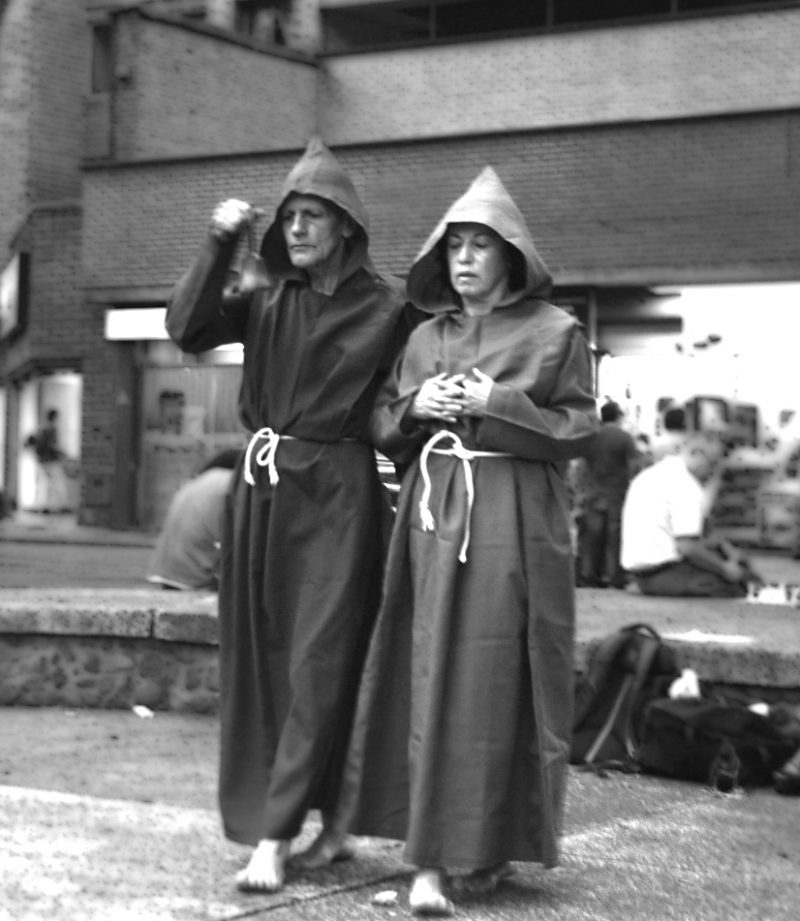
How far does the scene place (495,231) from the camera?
5.08 m

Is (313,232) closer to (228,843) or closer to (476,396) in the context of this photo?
(476,396)

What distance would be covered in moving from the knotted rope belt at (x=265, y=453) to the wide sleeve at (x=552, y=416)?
21.9 inches

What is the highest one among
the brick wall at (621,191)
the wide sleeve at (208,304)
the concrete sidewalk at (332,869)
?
the brick wall at (621,191)

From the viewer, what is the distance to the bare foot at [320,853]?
528 centimetres

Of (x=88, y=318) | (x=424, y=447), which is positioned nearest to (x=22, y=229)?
(x=88, y=318)

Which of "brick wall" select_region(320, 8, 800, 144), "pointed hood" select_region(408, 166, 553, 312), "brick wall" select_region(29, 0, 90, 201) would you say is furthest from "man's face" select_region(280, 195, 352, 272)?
"brick wall" select_region(29, 0, 90, 201)

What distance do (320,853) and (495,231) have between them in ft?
6.11

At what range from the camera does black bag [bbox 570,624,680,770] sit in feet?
23.9

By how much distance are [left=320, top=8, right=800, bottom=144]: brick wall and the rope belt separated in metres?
17.2

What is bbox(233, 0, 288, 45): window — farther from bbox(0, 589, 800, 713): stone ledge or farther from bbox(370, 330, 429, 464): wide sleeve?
bbox(370, 330, 429, 464): wide sleeve

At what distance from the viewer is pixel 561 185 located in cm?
2198

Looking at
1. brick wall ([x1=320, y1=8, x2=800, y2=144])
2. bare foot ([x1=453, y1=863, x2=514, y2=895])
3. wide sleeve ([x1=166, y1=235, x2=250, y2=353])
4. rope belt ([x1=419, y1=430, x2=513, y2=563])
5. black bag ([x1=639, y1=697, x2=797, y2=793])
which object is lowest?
bare foot ([x1=453, y1=863, x2=514, y2=895])

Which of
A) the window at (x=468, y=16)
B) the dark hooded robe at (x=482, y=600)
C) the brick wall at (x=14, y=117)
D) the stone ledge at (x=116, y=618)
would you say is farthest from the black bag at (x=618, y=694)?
the brick wall at (x=14, y=117)

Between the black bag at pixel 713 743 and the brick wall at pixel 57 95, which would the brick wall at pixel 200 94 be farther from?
the black bag at pixel 713 743
